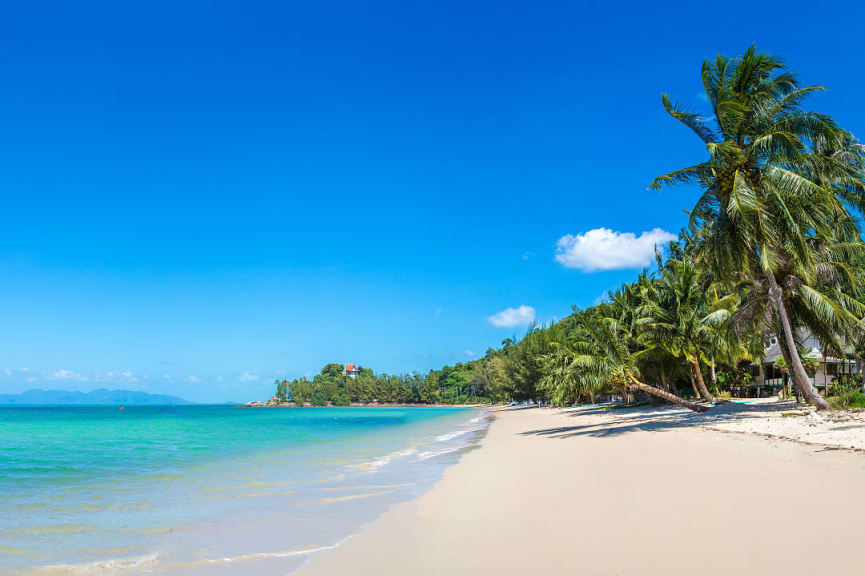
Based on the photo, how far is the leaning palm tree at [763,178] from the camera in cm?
1503

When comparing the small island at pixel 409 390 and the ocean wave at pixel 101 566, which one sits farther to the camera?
the small island at pixel 409 390

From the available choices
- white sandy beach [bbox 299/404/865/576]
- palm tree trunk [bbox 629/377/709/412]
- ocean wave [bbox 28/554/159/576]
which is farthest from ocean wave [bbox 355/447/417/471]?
palm tree trunk [bbox 629/377/709/412]

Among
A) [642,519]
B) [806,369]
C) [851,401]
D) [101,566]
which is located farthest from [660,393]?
[101,566]

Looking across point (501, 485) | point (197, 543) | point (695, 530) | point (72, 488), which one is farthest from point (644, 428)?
point (72, 488)

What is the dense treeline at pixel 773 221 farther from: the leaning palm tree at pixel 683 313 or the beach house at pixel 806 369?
the beach house at pixel 806 369

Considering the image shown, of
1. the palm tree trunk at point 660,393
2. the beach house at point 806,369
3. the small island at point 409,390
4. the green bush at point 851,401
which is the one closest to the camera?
the green bush at point 851,401

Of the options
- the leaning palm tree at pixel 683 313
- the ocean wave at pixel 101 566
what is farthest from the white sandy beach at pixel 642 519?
the leaning palm tree at pixel 683 313

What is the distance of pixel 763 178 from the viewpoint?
15.4 m

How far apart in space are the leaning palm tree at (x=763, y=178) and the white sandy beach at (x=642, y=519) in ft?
18.9

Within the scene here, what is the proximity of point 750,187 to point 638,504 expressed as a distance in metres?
12.5

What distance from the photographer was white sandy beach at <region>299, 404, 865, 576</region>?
4.65 meters

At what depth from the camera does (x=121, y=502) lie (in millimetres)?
10125

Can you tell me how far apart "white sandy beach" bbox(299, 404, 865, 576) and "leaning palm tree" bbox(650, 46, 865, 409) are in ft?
18.9

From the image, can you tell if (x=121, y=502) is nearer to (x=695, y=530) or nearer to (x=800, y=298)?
(x=695, y=530)
